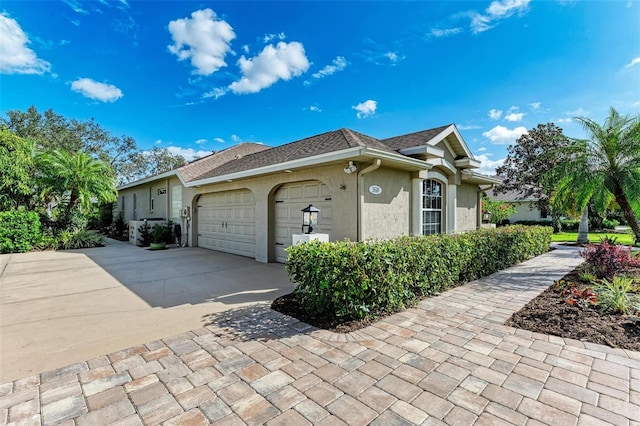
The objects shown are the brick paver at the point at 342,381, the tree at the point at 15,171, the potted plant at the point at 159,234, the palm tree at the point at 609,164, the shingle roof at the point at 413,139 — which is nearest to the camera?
the brick paver at the point at 342,381

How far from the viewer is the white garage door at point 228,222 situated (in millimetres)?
11016

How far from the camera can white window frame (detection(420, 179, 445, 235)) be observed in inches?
380

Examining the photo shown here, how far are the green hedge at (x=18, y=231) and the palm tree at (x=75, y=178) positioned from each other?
169cm

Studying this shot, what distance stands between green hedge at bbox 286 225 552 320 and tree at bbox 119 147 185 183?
124 feet

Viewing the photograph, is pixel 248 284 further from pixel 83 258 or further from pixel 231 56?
pixel 231 56

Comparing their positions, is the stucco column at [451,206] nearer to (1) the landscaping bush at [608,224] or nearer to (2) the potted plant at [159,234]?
(2) the potted plant at [159,234]

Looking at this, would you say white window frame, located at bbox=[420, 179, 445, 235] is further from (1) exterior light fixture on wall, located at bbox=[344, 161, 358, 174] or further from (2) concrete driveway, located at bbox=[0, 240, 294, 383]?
(2) concrete driveway, located at bbox=[0, 240, 294, 383]

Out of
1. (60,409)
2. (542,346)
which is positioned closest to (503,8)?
(542,346)

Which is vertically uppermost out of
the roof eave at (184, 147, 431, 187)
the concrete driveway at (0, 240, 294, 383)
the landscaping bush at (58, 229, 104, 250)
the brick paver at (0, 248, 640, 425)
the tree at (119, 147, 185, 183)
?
the tree at (119, 147, 185, 183)

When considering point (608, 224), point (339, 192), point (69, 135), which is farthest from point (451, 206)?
point (69, 135)

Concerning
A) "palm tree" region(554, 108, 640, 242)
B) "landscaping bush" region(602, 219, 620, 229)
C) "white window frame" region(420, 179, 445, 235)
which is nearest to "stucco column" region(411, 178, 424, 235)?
"white window frame" region(420, 179, 445, 235)

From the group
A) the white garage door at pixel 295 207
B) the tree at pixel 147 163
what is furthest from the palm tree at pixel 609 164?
the tree at pixel 147 163

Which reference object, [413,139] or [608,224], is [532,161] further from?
[413,139]

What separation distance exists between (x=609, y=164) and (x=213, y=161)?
15797 millimetres
